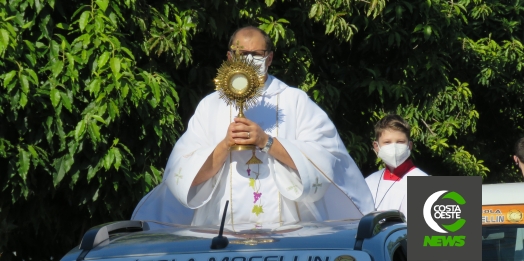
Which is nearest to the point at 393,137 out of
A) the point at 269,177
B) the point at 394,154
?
the point at 394,154

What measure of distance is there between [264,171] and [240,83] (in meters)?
0.42


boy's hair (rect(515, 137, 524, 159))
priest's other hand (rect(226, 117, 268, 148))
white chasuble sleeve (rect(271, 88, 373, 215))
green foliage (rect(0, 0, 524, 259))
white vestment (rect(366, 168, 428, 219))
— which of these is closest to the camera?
priest's other hand (rect(226, 117, 268, 148))

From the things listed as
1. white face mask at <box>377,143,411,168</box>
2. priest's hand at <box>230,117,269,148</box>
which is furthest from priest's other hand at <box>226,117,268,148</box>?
white face mask at <box>377,143,411,168</box>

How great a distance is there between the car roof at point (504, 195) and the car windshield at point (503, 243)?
12 centimetres

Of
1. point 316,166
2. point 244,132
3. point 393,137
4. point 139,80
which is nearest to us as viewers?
point 244,132

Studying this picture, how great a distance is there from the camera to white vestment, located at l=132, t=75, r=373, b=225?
4078mm

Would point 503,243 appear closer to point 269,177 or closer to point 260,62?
point 269,177

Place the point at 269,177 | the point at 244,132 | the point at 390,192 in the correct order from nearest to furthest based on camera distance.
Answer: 1. the point at 244,132
2. the point at 269,177
3. the point at 390,192

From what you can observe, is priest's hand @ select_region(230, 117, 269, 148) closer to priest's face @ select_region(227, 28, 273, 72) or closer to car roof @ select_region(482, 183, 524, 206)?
priest's face @ select_region(227, 28, 273, 72)

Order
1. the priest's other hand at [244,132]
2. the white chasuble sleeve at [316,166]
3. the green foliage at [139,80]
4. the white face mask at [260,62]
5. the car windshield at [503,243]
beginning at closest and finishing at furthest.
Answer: the priest's other hand at [244,132], the white chasuble sleeve at [316,166], the white face mask at [260,62], the car windshield at [503,243], the green foliage at [139,80]

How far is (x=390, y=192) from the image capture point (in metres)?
5.39

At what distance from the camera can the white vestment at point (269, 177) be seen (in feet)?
13.4

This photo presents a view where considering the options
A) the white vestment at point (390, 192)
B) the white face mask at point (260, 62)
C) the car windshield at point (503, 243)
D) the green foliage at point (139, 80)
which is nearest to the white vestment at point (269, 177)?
the white face mask at point (260, 62)

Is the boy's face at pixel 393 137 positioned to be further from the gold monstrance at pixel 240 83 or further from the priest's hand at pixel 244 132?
the priest's hand at pixel 244 132
